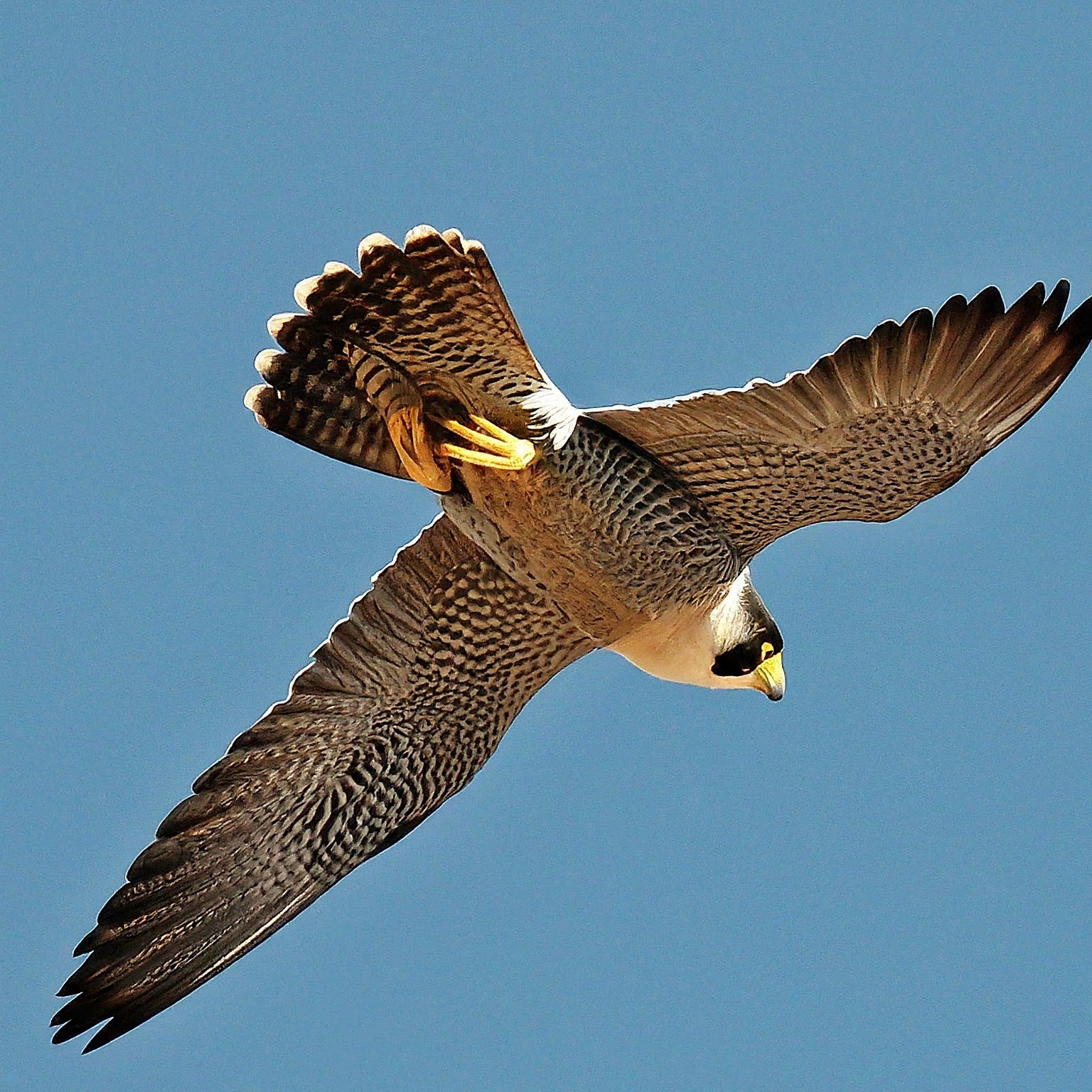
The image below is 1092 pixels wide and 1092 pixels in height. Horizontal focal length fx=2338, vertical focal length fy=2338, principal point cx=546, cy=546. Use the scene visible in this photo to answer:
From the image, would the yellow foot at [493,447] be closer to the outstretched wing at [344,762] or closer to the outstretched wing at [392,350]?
the outstretched wing at [392,350]

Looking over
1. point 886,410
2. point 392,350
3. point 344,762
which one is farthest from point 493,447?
point 344,762

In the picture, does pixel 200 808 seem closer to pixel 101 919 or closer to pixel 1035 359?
pixel 101 919

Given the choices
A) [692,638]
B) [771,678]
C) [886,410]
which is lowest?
[771,678]

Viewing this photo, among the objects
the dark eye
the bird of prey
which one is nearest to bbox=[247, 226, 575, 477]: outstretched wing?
the bird of prey

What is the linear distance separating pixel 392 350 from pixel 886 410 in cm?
208

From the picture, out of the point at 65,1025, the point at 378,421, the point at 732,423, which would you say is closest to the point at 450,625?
the point at 378,421

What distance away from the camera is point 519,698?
11.0 metres

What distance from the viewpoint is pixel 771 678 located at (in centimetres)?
1080

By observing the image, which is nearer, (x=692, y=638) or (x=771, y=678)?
(x=692, y=638)

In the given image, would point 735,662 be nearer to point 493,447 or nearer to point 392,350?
point 493,447

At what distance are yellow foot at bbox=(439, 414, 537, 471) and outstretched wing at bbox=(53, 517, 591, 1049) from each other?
2.81 ft

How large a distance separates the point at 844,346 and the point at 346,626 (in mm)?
2705

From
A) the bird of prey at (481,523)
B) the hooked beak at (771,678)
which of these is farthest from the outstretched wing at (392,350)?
the hooked beak at (771,678)

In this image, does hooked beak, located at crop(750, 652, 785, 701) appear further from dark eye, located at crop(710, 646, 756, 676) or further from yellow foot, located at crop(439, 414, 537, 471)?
yellow foot, located at crop(439, 414, 537, 471)
